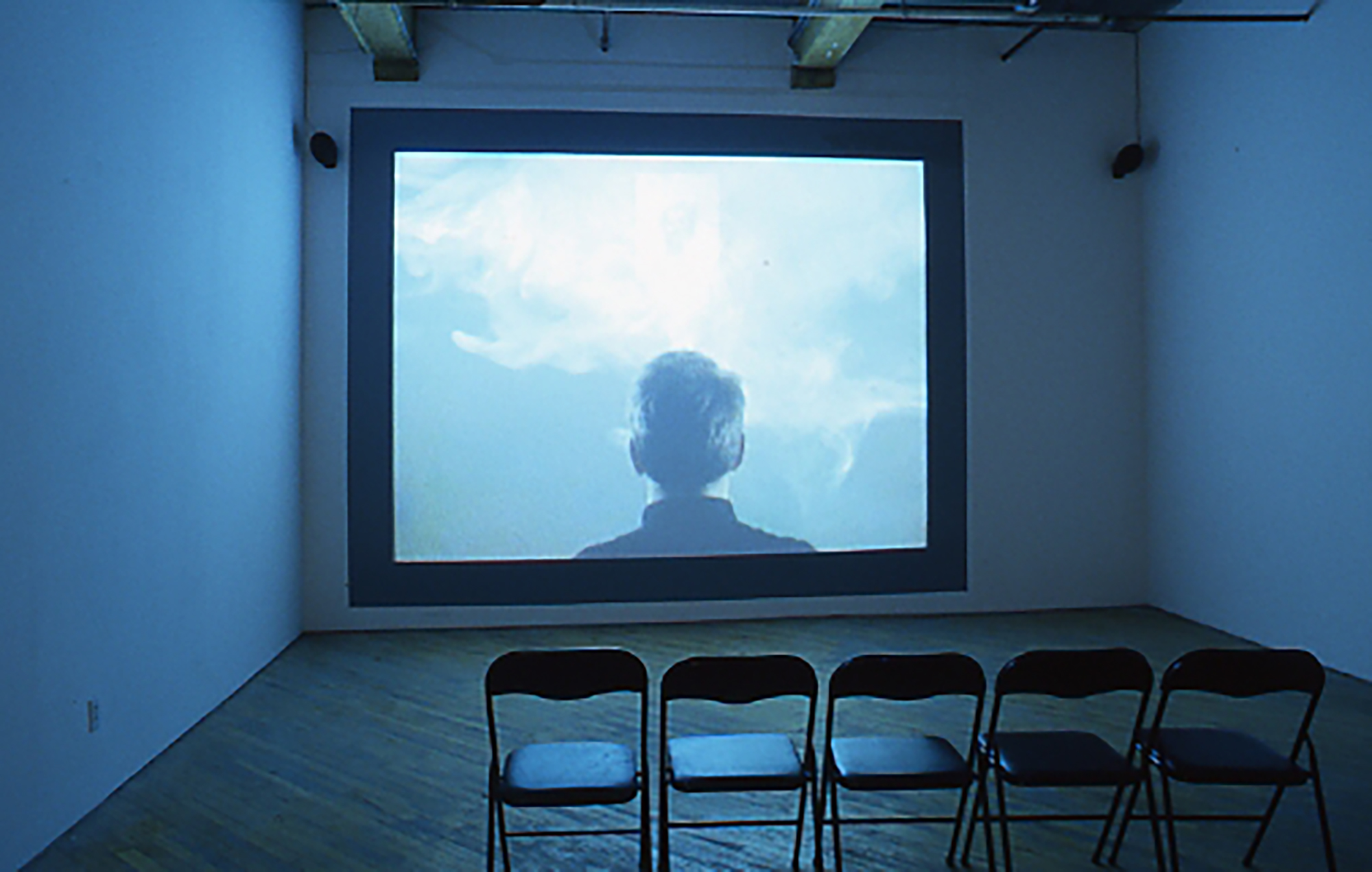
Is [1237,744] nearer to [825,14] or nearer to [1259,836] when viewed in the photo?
[1259,836]

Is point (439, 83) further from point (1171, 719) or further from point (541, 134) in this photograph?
point (1171, 719)

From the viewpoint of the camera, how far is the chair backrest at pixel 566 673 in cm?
275

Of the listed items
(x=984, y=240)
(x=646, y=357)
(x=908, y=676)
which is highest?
(x=984, y=240)

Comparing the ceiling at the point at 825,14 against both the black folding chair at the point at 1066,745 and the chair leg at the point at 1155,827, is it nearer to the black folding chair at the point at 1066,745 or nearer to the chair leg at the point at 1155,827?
the black folding chair at the point at 1066,745

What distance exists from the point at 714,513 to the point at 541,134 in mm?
2665

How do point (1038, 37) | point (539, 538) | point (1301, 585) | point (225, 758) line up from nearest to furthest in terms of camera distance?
point (225, 758) < point (1301, 585) < point (539, 538) < point (1038, 37)

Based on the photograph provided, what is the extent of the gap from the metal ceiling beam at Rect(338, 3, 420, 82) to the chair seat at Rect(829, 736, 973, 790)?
4511mm

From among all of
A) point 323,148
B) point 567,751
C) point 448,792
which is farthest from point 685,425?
point 567,751

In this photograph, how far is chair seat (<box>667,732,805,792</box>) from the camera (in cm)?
265

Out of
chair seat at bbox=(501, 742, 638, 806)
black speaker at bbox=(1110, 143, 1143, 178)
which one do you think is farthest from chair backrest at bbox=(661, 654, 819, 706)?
black speaker at bbox=(1110, 143, 1143, 178)

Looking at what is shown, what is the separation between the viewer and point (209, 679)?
465 cm

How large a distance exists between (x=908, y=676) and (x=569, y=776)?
957mm

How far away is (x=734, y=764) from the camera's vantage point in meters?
2.75

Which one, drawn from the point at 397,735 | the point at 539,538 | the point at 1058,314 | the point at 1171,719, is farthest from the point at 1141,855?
the point at 1058,314
